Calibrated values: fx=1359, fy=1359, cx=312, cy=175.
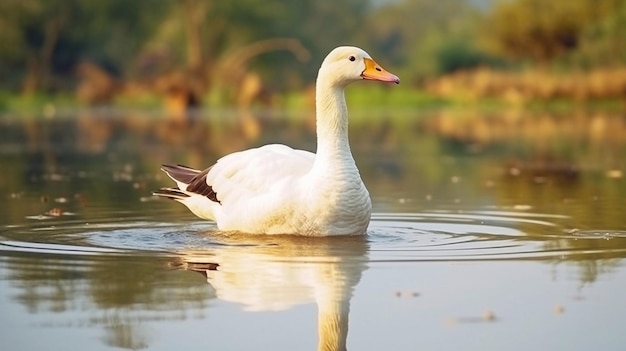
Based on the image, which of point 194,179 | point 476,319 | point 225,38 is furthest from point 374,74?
point 225,38

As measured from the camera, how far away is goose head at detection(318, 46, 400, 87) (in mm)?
9398

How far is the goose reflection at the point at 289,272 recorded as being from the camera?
6.00 metres

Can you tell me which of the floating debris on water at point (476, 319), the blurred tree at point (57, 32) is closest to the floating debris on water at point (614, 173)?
the floating debris on water at point (476, 319)

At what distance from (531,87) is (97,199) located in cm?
3635

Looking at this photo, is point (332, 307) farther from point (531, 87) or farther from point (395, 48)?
point (395, 48)

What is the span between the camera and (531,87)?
154 ft

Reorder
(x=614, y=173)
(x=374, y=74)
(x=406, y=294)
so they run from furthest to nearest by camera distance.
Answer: (x=614, y=173) → (x=374, y=74) → (x=406, y=294)

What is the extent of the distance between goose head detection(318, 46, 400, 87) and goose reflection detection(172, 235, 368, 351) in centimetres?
122

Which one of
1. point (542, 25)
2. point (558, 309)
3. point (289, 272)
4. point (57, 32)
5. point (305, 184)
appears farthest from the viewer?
point (57, 32)

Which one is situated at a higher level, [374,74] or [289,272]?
[374,74]

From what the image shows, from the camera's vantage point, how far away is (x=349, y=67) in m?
9.45

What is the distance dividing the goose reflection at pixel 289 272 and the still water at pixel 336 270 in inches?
0.5

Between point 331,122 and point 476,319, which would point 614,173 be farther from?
point 476,319

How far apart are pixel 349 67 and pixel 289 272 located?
2.66m
